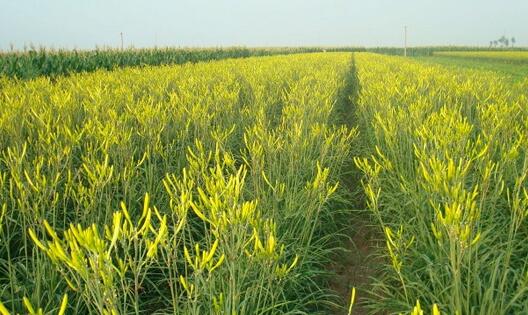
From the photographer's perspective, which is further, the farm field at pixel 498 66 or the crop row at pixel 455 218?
the farm field at pixel 498 66

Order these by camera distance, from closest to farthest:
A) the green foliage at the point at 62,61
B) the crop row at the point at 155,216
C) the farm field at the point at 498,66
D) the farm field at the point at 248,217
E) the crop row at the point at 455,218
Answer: the crop row at the point at 155,216, the farm field at the point at 248,217, the crop row at the point at 455,218, the green foliage at the point at 62,61, the farm field at the point at 498,66

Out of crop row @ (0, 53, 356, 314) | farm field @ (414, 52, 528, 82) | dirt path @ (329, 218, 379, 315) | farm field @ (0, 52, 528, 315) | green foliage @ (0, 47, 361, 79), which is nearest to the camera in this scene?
crop row @ (0, 53, 356, 314)

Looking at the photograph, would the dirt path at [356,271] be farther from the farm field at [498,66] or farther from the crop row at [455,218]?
the farm field at [498,66]

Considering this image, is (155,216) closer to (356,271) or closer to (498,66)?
→ (356,271)

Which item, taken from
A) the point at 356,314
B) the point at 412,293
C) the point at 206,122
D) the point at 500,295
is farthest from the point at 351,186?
the point at 500,295

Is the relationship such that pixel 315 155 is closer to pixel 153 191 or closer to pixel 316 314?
pixel 153 191

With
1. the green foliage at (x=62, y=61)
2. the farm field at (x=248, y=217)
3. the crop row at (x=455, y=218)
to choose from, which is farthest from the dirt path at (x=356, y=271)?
the green foliage at (x=62, y=61)

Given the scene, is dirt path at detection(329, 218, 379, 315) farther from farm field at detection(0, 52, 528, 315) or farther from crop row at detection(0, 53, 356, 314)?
crop row at detection(0, 53, 356, 314)

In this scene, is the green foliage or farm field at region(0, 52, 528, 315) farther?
the green foliage

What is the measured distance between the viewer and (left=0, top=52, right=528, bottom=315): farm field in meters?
1.69

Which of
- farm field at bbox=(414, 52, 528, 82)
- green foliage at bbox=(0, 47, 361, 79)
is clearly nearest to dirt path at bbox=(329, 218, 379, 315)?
green foliage at bbox=(0, 47, 361, 79)

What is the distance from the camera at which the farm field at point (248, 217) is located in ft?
5.53

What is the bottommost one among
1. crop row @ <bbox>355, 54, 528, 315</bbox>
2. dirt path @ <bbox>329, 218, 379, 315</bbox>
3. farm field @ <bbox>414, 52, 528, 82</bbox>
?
dirt path @ <bbox>329, 218, 379, 315</bbox>

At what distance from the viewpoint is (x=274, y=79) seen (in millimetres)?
9258
